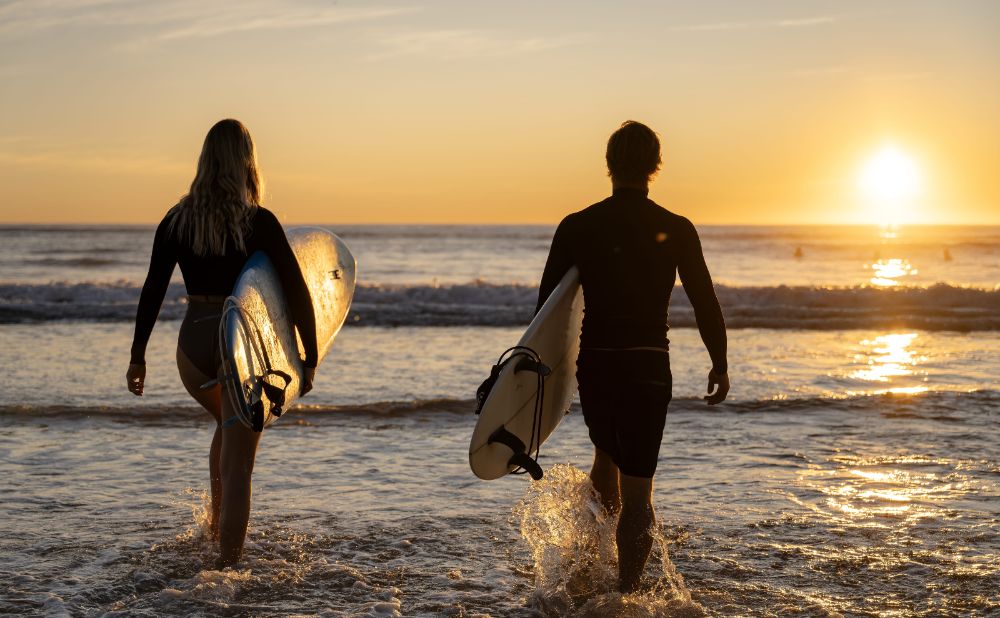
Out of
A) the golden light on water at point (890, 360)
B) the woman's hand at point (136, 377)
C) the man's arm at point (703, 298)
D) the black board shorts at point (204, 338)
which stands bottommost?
the golden light on water at point (890, 360)

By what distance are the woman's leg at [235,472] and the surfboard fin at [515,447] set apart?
101 cm

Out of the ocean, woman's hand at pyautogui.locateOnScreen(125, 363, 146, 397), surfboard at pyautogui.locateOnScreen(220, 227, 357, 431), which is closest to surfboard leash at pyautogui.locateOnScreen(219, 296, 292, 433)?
surfboard at pyautogui.locateOnScreen(220, 227, 357, 431)

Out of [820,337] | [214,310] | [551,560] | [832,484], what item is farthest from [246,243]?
[820,337]

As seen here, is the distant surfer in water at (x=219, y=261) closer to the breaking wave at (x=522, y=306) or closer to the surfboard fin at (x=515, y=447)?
the surfboard fin at (x=515, y=447)

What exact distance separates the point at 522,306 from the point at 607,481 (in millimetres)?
17263

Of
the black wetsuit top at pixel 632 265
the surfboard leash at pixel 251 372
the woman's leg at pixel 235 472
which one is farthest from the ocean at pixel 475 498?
the black wetsuit top at pixel 632 265

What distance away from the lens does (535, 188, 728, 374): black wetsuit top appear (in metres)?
3.66

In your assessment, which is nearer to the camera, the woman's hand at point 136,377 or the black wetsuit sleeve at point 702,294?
the black wetsuit sleeve at point 702,294

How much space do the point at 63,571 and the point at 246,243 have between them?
5.94 feet

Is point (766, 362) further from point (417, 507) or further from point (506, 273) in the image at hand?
point (506, 273)

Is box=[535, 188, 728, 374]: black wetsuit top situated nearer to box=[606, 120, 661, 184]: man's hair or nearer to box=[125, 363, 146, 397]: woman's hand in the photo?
box=[606, 120, 661, 184]: man's hair

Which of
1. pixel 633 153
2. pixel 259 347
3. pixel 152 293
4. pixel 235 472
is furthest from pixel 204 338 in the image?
pixel 633 153

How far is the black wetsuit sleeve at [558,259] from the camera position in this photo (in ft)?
Answer: 12.2

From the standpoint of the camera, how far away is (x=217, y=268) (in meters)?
4.01
